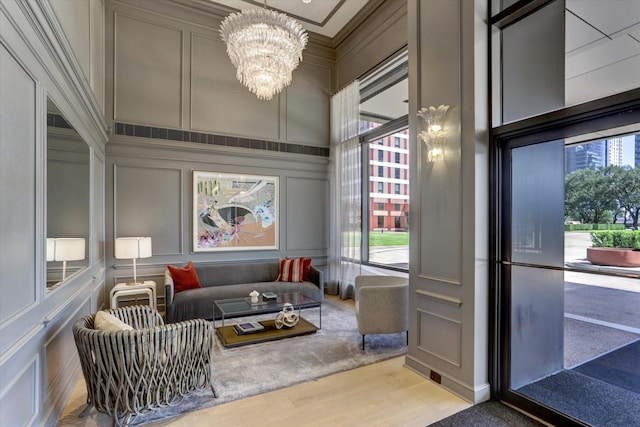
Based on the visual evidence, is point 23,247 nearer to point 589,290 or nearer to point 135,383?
point 135,383

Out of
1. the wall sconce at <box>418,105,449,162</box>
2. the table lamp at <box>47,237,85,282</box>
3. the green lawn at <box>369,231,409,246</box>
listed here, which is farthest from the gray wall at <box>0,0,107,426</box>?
the green lawn at <box>369,231,409,246</box>

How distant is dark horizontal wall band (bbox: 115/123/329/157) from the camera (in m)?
5.09

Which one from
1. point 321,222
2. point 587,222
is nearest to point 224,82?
point 321,222

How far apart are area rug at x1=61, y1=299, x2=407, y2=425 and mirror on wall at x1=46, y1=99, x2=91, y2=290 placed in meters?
1.22

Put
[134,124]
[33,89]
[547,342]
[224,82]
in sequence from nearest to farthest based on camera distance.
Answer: [33,89] < [547,342] < [134,124] < [224,82]

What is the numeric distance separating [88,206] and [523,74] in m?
4.42

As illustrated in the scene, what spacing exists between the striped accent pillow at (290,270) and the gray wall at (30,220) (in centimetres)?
316

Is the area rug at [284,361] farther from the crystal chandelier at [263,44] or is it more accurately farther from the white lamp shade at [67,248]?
the crystal chandelier at [263,44]

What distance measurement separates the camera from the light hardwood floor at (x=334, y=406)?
95.2 inches

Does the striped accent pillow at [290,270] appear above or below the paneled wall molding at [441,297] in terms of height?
below

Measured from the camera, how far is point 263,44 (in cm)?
→ 372

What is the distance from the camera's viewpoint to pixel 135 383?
2242mm

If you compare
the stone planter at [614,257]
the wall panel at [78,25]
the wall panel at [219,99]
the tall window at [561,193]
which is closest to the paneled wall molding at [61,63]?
the wall panel at [78,25]

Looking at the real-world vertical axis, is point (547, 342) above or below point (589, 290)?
below
